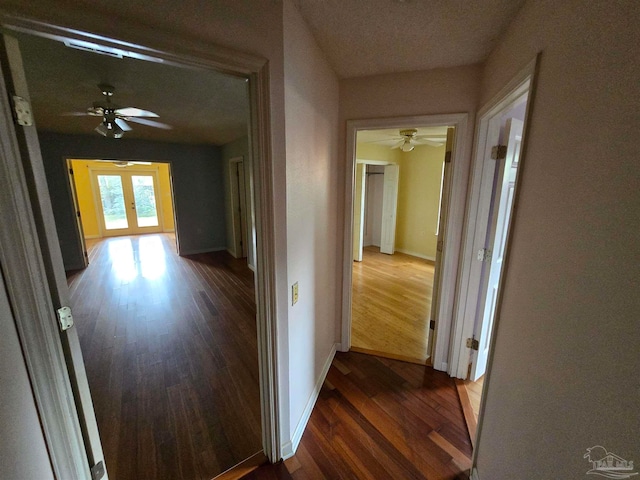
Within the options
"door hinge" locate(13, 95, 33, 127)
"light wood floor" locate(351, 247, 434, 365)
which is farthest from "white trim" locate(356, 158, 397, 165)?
"door hinge" locate(13, 95, 33, 127)

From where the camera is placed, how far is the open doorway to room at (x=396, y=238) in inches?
111

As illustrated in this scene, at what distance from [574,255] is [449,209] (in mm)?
1246

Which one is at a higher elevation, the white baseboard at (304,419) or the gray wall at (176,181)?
the gray wall at (176,181)

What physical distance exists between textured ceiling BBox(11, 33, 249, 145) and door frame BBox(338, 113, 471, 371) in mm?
968

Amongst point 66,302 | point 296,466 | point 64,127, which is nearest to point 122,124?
point 64,127

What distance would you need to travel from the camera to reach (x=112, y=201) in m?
7.71

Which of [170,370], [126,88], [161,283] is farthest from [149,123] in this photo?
[170,370]

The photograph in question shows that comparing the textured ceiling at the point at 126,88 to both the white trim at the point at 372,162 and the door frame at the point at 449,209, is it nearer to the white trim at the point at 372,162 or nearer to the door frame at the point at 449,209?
the door frame at the point at 449,209

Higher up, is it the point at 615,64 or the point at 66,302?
the point at 615,64

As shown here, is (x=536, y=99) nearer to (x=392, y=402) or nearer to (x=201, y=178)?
(x=392, y=402)

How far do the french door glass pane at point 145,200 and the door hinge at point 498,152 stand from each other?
9.33 m

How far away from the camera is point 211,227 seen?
6121mm

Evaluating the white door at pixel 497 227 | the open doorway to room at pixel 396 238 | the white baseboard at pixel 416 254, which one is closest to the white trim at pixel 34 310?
the open doorway to room at pixel 396 238

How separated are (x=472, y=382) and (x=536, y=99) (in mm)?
2116
